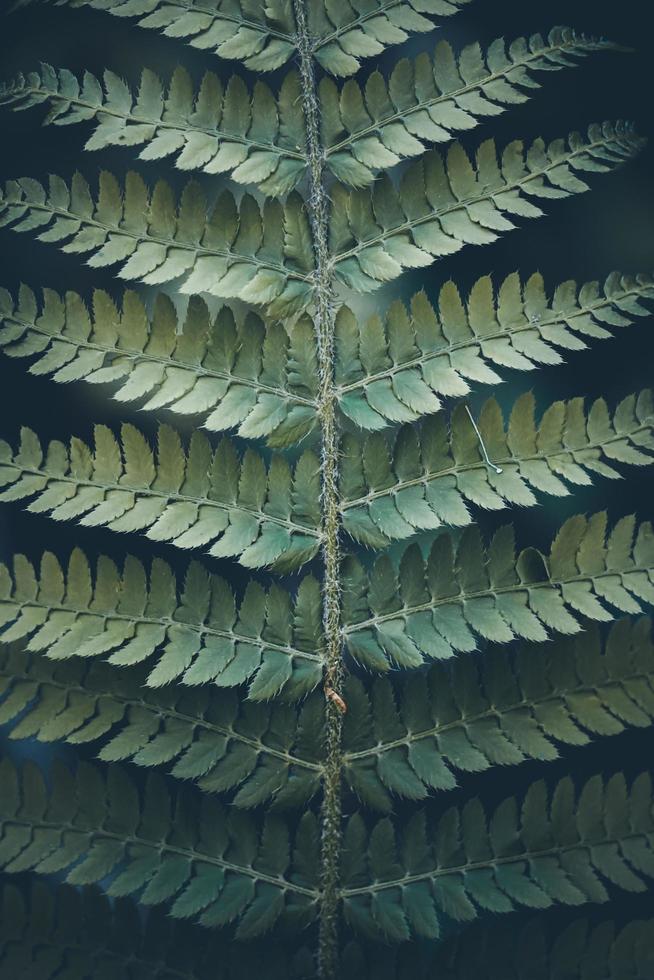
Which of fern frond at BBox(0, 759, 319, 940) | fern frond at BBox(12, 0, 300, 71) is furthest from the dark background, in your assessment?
fern frond at BBox(0, 759, 319, 940)

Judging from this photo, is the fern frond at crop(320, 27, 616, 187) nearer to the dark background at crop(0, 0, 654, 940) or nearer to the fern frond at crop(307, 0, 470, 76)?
the fern frond at crop(307, 0, 470, 76)

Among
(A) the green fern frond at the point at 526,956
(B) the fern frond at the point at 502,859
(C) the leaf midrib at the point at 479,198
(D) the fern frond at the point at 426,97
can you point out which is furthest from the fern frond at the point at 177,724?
(D) the fern frond at the point at 426,97

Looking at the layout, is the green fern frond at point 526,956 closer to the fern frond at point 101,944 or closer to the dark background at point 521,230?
the fern frond at point 101,944

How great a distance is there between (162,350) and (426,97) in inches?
21.8

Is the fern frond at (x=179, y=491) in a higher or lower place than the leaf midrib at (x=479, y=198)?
lower

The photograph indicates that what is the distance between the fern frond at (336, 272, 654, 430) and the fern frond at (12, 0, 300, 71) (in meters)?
0.42

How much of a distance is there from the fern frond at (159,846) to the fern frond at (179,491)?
0.36m

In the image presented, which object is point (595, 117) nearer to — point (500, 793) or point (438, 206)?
point (438, 206)

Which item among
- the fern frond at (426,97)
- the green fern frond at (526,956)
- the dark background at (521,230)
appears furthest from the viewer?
the dark background at (521,230)

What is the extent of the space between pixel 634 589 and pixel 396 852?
53cm

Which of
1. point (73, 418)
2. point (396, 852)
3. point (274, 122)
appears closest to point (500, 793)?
point (396, 852)

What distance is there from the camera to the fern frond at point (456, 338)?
1281 mm

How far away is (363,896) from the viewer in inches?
51.5

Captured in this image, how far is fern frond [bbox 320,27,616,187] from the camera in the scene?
131 centimetres
